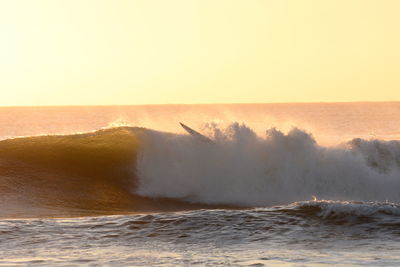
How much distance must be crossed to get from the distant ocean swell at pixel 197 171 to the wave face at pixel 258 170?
1.2 inches

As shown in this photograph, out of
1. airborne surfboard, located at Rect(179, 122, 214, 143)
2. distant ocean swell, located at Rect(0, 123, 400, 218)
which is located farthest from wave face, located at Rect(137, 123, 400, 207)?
airborne surfboard, located at Rect(179, 122, 214, 143)

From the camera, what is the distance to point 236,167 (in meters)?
23.9

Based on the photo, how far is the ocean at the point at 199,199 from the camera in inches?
498

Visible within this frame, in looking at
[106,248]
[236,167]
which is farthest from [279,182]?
[106,248]

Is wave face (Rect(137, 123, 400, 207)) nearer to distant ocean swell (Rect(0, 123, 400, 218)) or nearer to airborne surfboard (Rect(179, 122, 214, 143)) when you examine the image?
distant ocean swell (Rect(0, 123, 400, 218))

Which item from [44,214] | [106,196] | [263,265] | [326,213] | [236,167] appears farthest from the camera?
[236,167]

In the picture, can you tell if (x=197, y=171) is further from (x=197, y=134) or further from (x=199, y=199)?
(x=197, y=134)

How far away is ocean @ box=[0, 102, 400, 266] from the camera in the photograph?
1264 cm

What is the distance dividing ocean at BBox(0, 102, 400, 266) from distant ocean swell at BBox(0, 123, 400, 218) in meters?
0.04

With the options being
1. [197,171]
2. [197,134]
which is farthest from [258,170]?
[197,134]

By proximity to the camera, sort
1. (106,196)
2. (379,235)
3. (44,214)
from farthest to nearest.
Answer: (106,196) < (44,214) < (379,235)

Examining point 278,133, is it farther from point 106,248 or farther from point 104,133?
point 106,248

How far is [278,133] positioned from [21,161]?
8.27 meters

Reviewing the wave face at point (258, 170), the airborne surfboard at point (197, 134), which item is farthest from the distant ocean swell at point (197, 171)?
the airborne surfboard at point (197, 134)
